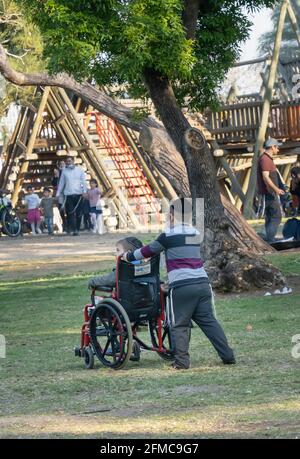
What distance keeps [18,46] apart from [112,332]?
84.4ft

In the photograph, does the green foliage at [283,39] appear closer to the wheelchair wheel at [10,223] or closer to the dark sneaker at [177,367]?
the wheelchair wheel at [10,223]

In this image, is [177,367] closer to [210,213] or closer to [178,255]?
[178,255]

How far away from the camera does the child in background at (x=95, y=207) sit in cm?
3428

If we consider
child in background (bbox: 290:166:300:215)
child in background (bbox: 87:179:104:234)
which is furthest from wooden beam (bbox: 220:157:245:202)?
child in background (bbox: 290:166:300:215)

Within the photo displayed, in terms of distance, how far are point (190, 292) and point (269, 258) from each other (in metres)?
9.23

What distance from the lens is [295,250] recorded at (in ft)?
71.3

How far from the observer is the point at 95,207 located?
34.6 m

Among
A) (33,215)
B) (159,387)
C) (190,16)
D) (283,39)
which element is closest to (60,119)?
(33,215)

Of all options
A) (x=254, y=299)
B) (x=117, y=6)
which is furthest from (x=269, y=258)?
(x=117, y=6)

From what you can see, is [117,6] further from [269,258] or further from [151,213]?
[151,213]

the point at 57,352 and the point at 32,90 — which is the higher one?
the point at 32,90

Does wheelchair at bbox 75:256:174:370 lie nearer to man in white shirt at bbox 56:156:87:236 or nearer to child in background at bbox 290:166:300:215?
child in background at bbox 290:166:300:215

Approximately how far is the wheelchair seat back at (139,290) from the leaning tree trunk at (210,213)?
542cm

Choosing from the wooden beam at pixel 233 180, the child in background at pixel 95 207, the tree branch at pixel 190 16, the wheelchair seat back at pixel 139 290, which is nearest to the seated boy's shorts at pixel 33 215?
the child in background at pixel 95 207
